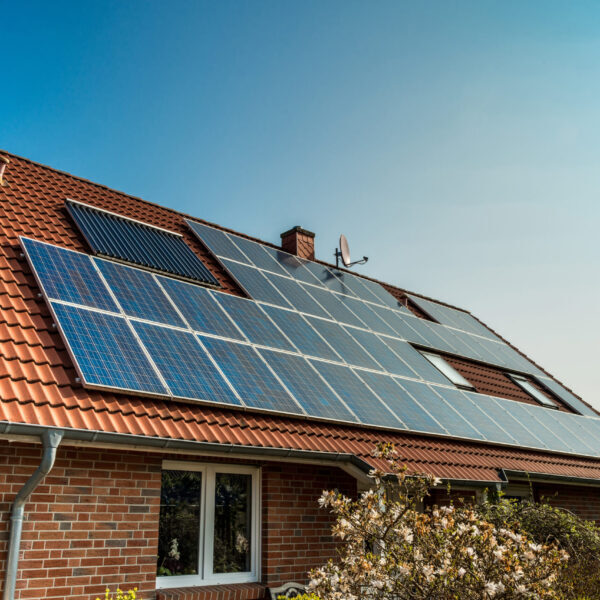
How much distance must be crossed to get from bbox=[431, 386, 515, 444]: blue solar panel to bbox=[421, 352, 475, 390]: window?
68 centimetres

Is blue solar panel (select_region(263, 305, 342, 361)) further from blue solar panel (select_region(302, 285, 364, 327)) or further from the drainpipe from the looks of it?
the drainpipe

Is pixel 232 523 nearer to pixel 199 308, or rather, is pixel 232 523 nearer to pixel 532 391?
pixel 199 308

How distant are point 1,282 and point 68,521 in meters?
2.81

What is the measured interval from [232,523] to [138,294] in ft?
10.0

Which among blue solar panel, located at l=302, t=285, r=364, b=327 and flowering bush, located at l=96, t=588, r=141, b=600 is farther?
blue solar panel, located at l=302, t=285, r=364, b=327

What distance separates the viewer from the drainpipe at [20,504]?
5344mm

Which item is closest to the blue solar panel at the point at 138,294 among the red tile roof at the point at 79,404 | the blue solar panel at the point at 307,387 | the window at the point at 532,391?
the red tile roof at the point at 79,404

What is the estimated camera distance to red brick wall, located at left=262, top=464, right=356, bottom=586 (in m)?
7.55

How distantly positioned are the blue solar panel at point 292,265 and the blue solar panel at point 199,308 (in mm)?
3697

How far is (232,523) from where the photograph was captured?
749 centimetres

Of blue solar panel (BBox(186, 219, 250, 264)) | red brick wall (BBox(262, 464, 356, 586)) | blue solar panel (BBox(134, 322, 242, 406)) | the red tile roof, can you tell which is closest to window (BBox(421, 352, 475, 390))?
the red tile roof

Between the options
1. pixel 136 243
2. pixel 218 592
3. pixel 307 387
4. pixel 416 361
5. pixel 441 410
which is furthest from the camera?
pixel 416 361

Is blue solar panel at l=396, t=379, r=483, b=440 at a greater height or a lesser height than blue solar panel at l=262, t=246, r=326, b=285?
lesser

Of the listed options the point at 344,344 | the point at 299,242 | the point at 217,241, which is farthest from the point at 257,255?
the point at 344,344
